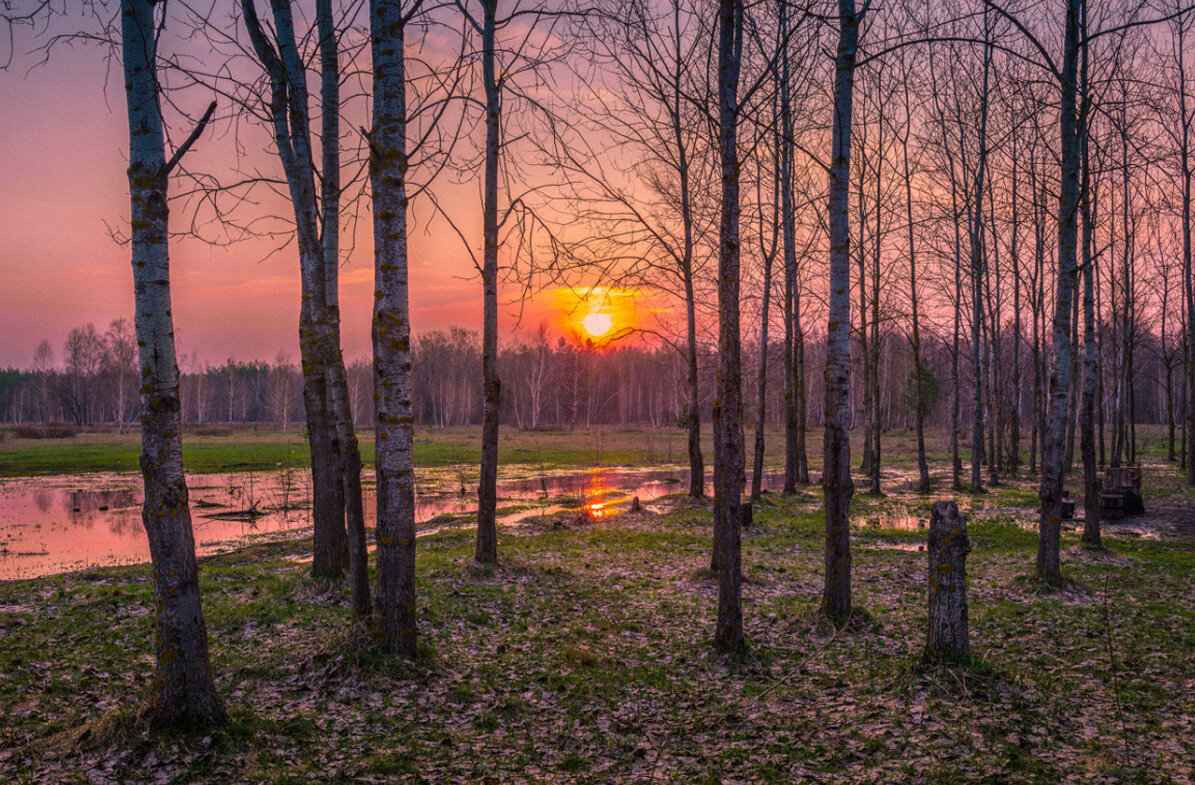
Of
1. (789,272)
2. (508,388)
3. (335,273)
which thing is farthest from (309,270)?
(508,388)

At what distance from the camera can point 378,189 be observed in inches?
254

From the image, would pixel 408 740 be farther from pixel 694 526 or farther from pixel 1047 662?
pixel 694 526

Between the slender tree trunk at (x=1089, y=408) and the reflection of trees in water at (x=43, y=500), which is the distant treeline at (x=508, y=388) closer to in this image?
the reflection of trees in water at (x=43, y=500)

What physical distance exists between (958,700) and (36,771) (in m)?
A: 6.96

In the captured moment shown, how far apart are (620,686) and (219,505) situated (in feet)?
74.9

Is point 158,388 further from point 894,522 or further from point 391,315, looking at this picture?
point 894,522

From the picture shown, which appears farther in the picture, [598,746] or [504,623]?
[504,623]

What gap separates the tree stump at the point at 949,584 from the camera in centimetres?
604

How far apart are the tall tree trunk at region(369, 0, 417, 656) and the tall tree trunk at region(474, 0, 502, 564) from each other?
13.6 feet

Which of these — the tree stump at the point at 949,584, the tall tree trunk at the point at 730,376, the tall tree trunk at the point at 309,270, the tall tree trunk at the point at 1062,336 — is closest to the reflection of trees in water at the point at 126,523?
the tall tree trunk at the point at 309,270

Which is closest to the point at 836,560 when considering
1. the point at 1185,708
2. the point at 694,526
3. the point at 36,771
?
the point at 1185,708

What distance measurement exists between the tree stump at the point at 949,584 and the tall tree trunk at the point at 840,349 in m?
1.38

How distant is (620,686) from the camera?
6.36 meters

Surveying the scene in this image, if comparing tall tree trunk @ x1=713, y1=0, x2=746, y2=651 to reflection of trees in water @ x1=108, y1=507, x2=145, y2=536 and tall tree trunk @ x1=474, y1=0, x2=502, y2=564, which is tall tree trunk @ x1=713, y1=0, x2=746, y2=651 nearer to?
tall tree trunk @ x1=474, y1=0, x2=502, y2=564
